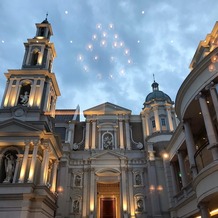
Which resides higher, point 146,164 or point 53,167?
point 146,164

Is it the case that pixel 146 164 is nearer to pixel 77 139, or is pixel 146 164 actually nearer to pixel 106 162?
pixel 106 162

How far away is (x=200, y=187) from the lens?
12.6 meters

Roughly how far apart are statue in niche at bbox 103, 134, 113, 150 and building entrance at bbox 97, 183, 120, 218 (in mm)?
4862

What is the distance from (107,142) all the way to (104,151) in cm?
218

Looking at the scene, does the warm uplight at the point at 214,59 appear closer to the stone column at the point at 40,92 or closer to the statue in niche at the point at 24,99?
the stone column at the point at 40,92

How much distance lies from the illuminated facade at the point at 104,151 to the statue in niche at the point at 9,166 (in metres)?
0.09

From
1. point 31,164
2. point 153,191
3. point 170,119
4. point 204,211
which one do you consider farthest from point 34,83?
point 204,211

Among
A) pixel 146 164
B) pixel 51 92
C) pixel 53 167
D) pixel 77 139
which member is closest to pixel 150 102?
pixel 146 164

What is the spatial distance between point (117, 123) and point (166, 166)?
9.65m

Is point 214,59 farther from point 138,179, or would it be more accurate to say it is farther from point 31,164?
point 138,179

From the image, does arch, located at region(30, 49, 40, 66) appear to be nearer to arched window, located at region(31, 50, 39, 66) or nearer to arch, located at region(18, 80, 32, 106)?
arched window, located at region(31, 50, 39, 66)

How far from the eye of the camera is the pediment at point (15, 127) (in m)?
22.5

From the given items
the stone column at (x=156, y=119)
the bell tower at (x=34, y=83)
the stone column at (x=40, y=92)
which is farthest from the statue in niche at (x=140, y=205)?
the stone column at (x=40, y=92)

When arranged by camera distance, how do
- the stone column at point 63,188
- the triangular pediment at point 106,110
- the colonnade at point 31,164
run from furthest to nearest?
the triangular pediment at point 106,110 < the stone column at point 63,188 < the colonnade at point 31,164
